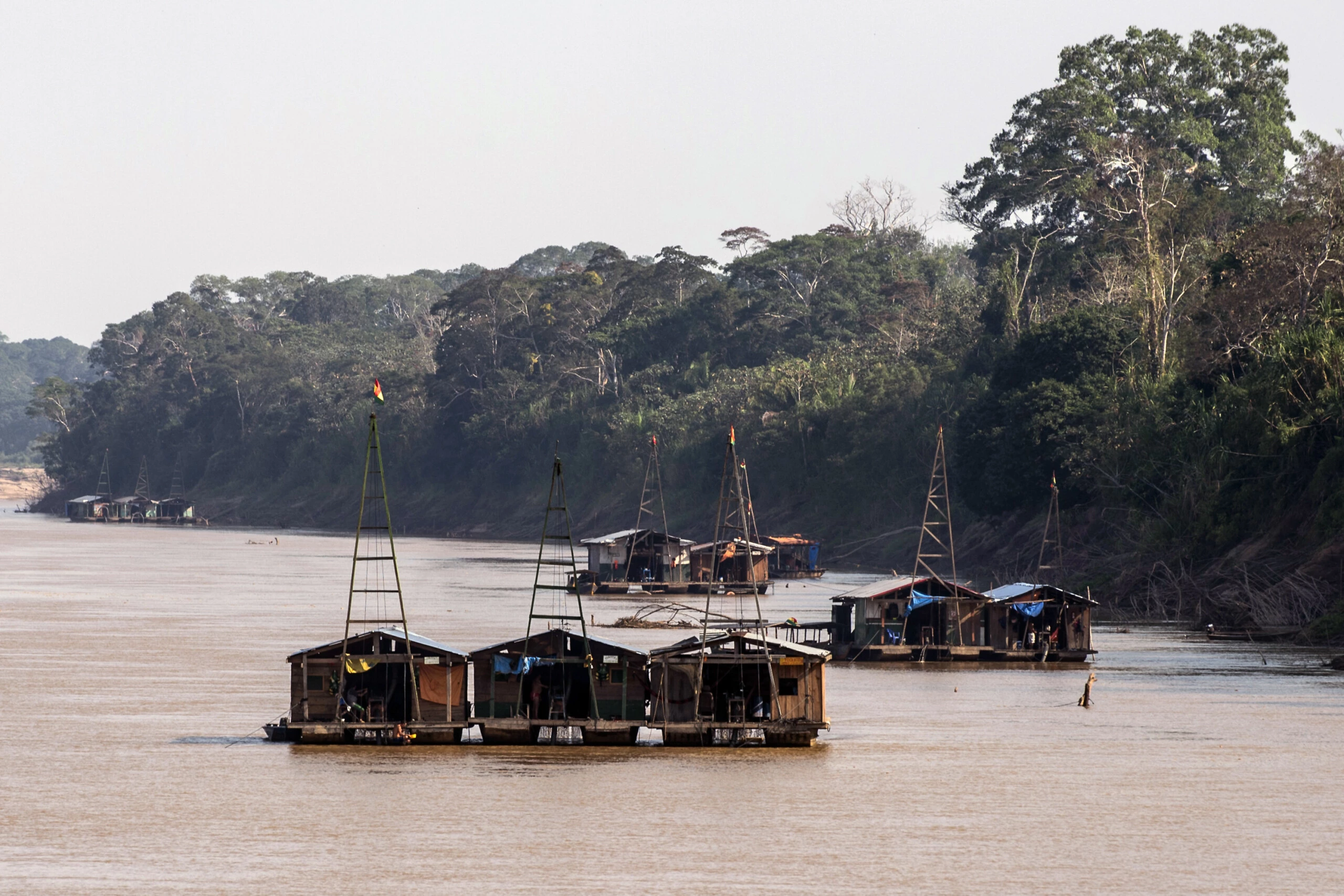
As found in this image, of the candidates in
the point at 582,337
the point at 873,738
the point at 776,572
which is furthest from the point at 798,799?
the point at 582,337

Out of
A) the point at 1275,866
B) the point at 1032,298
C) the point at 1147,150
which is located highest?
the point at 1147,150

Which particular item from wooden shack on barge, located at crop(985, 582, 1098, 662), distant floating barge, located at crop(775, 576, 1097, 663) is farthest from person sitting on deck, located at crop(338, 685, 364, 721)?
wooden shack on barge, located at crop(985, 582, 1098, 662)

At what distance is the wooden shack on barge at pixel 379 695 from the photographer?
41.2m

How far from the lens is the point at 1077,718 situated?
161 feet

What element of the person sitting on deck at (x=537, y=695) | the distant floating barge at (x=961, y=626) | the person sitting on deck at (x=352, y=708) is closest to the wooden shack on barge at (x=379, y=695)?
the person sitting on deck at (x=352, y=708)

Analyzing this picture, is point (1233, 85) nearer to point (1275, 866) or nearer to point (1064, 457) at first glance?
point (1064, 457)

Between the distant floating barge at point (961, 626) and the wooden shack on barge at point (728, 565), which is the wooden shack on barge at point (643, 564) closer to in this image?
the wooden shack on barge at point (728, 565)

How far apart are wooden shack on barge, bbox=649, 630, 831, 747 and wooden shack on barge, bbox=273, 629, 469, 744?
4771 mm

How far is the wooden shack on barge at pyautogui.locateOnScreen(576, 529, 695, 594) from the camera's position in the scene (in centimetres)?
9744

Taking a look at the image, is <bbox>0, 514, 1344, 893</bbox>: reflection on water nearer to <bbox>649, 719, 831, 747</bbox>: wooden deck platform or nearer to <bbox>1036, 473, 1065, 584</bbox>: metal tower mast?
<bbox>649, 719, 831, 747</bbox>: wooden deck platform

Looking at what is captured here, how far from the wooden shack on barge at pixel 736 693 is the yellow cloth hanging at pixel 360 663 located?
6486mm

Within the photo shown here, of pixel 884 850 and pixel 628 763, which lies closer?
pixel 884 850

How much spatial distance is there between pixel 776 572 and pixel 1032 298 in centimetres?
2771

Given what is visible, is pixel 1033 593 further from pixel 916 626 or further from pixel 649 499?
pixel 649 499
